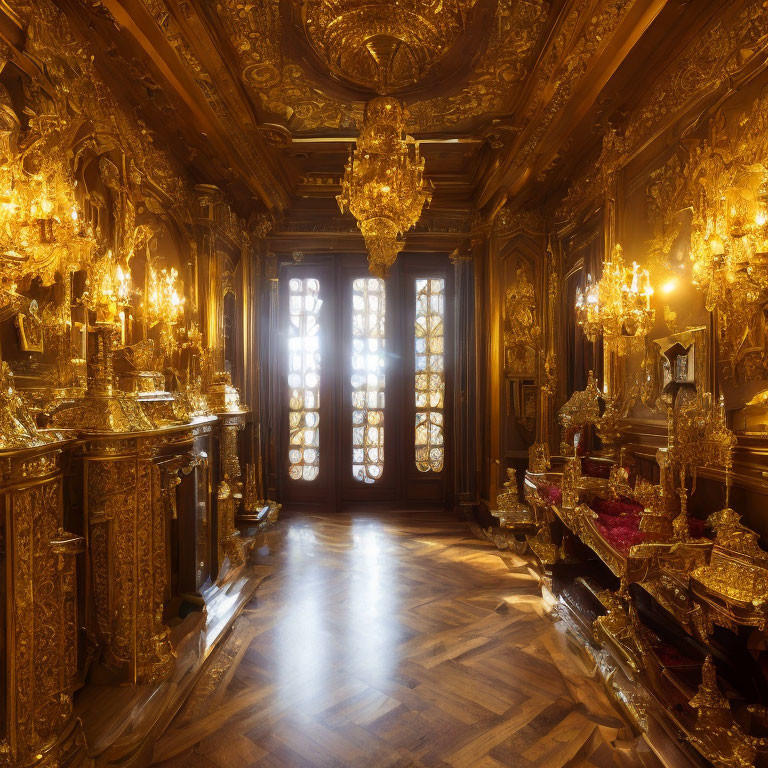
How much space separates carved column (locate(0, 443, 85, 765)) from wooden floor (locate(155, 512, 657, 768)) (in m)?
0.57

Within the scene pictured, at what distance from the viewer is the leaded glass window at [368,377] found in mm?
7090

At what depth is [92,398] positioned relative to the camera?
8.56ft

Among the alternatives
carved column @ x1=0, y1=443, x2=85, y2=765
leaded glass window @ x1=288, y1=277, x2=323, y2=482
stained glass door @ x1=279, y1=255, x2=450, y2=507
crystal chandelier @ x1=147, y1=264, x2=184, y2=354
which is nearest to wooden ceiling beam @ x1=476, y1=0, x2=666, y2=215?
stained glass door @ x1=279, y1=255, x2=450, y2=507

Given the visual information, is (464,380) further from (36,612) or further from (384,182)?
(36,612)

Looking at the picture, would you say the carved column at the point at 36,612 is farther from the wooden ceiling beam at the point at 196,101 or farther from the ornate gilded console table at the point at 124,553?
the wooden ceiling beam at the point at 196,101

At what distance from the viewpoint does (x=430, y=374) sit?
23.4ft

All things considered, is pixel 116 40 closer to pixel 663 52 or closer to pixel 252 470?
pixel 663 52

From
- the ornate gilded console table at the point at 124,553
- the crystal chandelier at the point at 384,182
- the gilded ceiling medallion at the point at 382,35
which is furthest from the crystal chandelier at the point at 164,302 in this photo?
the gilded ceiling medallion at the point at 382,35

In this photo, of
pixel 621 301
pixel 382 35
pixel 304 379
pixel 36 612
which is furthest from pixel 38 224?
pixel 304 379

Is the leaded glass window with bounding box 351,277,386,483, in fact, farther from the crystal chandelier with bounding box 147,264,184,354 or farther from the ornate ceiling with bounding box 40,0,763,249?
the crystal chandelier with bounding box 147,264,184,354

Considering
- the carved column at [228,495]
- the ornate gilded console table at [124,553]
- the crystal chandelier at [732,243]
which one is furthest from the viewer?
the carved column at [228,495]

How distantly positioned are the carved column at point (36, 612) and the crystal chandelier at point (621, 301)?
142 inches

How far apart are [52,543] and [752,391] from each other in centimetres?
337

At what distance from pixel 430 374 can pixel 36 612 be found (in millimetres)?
5637
